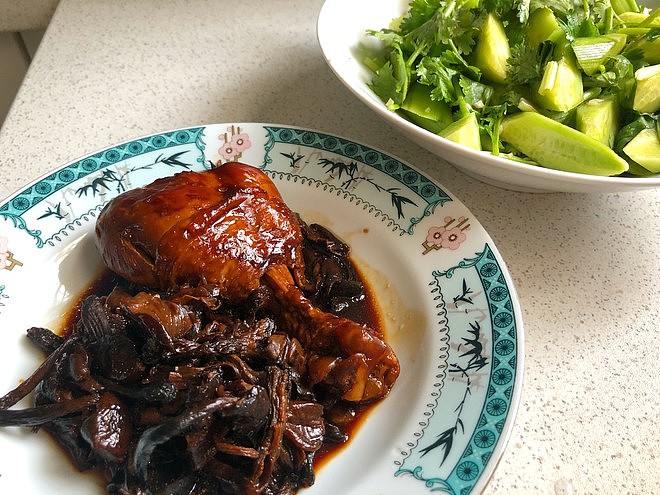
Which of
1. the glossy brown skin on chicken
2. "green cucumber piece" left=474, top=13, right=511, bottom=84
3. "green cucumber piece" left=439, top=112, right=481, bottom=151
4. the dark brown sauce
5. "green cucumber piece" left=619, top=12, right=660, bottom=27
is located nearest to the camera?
the dark brown sauce

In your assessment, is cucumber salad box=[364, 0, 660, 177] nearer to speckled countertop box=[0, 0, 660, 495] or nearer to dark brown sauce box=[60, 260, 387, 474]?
speckled countertop box=[0, 0, 660, 495]

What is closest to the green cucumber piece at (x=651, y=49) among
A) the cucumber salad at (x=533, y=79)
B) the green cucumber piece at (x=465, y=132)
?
the cucumber salad at (x=533, y=79)

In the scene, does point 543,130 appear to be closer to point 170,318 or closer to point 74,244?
point 170,318

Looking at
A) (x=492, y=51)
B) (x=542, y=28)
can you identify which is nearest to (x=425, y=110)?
(x=492, y=51)

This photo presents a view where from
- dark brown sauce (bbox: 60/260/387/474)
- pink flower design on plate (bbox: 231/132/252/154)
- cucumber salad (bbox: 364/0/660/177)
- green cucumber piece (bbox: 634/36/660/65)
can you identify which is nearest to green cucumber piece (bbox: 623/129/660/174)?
cucumber salad (bbox: 364/0/660/177)

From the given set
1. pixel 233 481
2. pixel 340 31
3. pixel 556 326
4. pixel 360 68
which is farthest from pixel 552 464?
pixel 340 31
